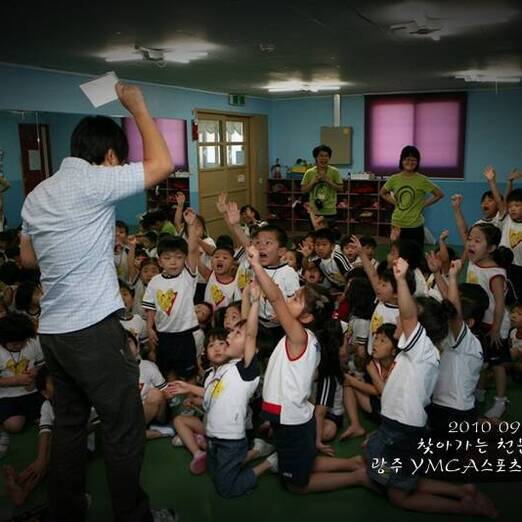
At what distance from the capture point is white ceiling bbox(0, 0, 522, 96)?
3018 mm

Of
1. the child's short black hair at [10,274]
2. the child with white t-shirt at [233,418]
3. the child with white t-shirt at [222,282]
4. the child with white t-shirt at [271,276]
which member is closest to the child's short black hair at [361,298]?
the child with white t-shirt at [271,276]

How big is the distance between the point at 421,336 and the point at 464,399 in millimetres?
495

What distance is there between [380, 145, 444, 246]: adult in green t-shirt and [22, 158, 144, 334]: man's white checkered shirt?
3.78 metres

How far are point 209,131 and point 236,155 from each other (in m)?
0.94

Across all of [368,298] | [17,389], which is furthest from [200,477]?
[368,298]

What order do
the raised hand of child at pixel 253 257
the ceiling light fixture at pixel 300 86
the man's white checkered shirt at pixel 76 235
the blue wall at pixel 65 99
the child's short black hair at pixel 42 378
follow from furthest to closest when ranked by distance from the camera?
the ceiling light fixture at pixel 300 86 < the blue wall at pixel 65 99 < the child's short black hair at pixel 42 378 < the raised hand of child at pixel 253 257 < the man's white checkered shirt at pixel 76 235

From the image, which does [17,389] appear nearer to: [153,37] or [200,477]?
[200,477]

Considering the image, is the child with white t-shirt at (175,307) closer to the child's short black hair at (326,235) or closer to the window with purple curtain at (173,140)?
the child's short black hair at (326,235)

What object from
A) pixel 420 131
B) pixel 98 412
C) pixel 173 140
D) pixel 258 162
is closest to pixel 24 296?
pixel 98 412

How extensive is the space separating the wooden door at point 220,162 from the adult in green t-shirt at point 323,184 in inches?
121

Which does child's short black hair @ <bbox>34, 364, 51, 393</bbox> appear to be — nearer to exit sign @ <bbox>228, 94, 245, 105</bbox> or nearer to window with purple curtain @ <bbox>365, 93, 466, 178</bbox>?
exit sign @ <bbox>228, 94, 245, 105</bbox>

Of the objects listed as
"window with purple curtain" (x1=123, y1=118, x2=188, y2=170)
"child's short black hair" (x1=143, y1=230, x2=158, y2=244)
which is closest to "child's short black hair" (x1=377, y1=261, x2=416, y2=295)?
"child's short black hair" (x1=143, y1=230, x2=158, y2=244)

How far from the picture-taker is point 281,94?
8984 millimetres

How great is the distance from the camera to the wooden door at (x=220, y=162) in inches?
336
